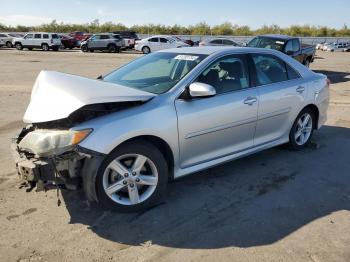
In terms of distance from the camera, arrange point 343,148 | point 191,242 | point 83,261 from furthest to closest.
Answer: point 343,148 < point 191,242 < point 83,261

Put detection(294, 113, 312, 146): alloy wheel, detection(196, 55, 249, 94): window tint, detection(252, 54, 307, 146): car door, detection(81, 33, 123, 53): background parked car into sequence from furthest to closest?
detection(81, 33, 123, 53): background parked car, detection(294, 113, 312, 146): alloy wheel, detection(252, 54, 307, 146): car door, detection(196, 55, 249, 94): window tint

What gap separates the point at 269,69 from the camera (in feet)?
17.4

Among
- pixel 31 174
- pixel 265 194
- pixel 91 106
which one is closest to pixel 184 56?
pixel 91 106

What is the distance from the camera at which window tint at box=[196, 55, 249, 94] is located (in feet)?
14.8

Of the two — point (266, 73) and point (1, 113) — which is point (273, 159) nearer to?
point (266, 73)

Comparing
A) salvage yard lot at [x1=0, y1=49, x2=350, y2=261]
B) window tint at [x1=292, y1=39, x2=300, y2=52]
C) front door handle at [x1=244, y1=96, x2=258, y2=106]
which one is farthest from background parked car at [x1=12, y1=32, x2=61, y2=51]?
front door handle at [x1=244, y1=96, x2=258, y2=106]

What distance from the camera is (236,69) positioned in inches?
191

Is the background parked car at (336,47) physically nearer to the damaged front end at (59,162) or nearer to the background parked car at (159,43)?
the background parked car at (159,43)

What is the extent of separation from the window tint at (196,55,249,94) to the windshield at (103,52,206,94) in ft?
0.62

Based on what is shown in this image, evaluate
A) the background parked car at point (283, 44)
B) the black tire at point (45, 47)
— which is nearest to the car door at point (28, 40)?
the black tire at point (45, 47)

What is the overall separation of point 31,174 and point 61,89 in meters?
0.96

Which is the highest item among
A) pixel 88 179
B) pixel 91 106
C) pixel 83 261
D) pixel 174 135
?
pixel 91 106

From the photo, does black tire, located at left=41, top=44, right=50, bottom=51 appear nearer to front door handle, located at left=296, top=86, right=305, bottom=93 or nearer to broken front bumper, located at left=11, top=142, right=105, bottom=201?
front door handle, located at left=296, top=86, right=305, bottom=93

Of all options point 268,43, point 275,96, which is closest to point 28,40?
point 268,43
